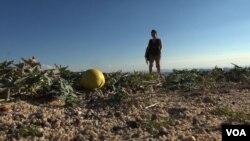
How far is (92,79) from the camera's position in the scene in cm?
774

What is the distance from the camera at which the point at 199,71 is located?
11.6m

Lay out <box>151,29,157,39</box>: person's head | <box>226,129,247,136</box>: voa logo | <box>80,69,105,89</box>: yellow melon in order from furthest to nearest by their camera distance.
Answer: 1. <box>151,29,157,39</box>: person's head
2. <box>80,69,105,89</box>: yellow melon
3. <box>226,129,247,136</box>: voa logo

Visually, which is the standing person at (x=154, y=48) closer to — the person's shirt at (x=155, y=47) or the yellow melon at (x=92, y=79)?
the person's shirt at (x=155, y=47)

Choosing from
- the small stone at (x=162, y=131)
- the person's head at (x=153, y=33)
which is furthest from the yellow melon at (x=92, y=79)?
the person's head at (x=153, y=33)

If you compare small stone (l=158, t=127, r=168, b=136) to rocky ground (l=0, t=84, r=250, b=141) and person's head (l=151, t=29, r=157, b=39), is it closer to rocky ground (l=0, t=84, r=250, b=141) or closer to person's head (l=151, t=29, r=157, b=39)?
rocky ground (l=0, t=84, r=250, b=141)

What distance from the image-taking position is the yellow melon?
305 inches

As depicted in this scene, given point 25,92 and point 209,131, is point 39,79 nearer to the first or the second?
point 25,92

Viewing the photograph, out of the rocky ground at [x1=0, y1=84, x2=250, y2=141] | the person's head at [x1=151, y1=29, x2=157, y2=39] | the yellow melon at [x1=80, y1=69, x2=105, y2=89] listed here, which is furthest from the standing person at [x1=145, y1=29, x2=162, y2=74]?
the rocky ground at [x1=0, y1=84, x2=250, y2=141]

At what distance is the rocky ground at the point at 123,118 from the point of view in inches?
186

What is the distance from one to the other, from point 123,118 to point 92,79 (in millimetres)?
2361

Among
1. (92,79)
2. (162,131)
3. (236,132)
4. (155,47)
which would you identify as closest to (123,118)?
(162,131)

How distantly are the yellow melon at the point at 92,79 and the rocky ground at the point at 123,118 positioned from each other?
574mm

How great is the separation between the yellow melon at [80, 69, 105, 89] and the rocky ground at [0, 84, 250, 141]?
574mm

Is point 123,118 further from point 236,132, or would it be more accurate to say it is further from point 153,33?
point 153,33
